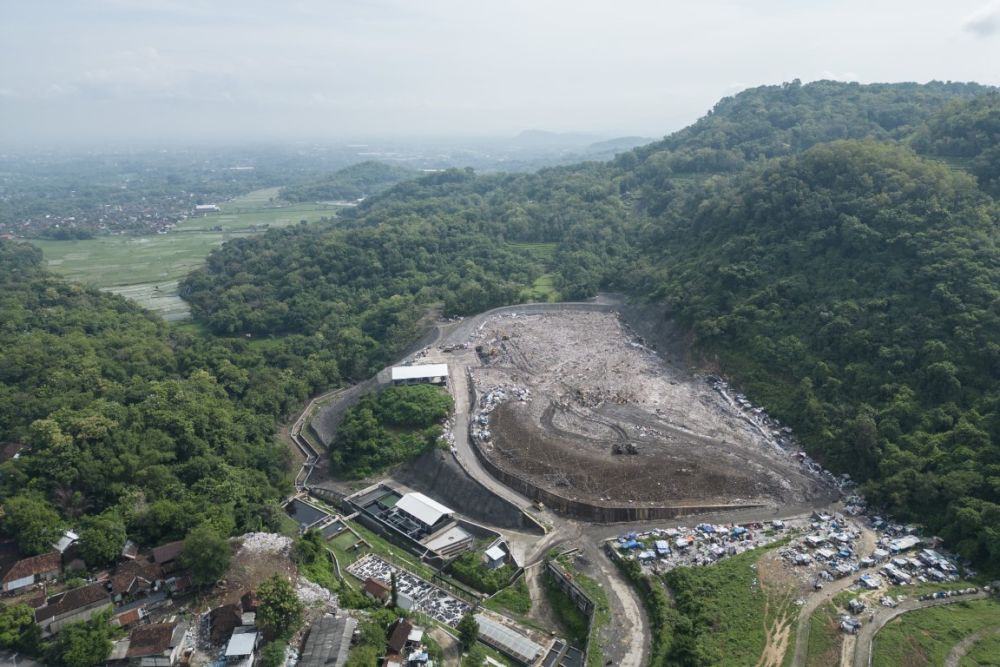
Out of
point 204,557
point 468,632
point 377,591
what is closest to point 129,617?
point 204,557

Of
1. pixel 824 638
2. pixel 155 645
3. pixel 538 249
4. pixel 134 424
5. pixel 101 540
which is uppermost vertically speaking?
pixel 538 249

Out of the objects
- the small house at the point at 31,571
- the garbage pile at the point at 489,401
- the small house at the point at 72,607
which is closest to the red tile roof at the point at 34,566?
the small house at the point at 31,571

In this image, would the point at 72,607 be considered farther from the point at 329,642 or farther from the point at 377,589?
the point at 377,589

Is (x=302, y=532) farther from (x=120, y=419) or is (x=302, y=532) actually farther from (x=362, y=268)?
(x=362, y=268)

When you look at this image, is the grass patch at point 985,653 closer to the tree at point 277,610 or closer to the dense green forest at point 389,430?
the tree at point 277,610

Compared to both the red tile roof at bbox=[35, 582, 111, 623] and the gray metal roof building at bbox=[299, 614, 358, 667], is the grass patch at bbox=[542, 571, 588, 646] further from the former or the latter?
the red tile roof at bbox=[35, 582, 111, 623]

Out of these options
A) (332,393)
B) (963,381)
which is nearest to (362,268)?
(332,393)

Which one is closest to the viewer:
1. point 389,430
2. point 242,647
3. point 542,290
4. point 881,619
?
point 242,647
